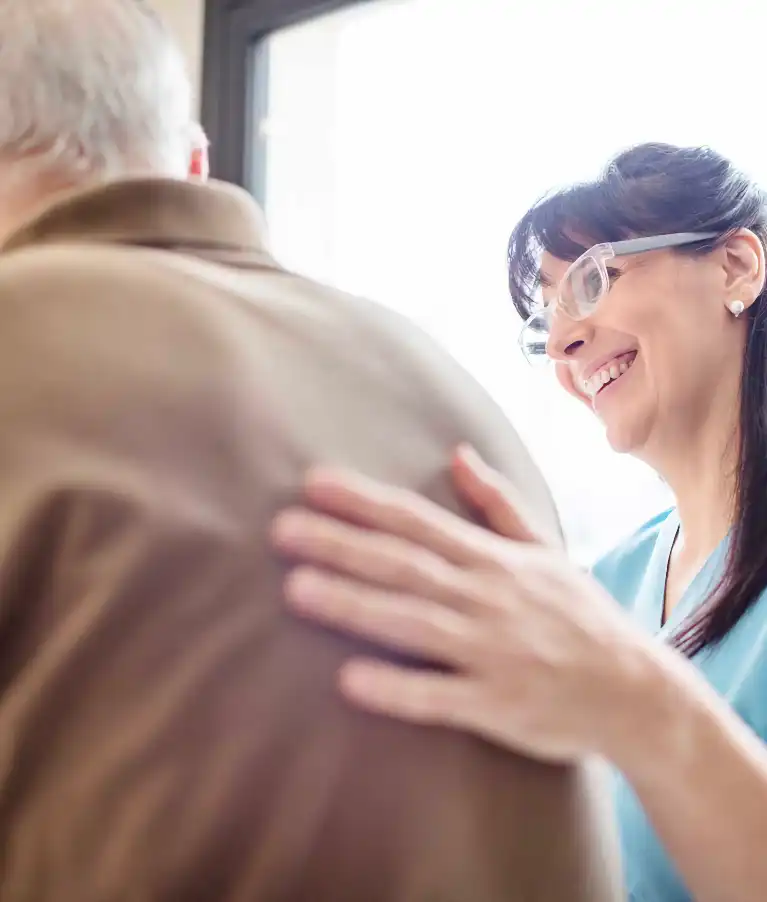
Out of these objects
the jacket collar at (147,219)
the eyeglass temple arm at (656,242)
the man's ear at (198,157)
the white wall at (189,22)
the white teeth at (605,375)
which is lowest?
the white teeth at (605,375)

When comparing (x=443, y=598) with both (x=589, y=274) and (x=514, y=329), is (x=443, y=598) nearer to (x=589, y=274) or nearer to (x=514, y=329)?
(x=589, y=274)

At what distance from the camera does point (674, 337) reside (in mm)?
980

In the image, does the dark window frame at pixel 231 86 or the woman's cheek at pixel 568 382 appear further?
the dark window frame at pixel 231 86

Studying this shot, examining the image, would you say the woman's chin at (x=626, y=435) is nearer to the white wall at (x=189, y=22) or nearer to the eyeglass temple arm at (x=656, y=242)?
the eyeglass temple arm at (x=656, y=242)

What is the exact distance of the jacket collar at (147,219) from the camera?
20.2 inches

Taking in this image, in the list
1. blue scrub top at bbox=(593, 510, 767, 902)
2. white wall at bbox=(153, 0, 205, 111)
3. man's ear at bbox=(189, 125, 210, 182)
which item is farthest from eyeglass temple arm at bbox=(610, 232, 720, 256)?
white wall at bbox=(153, 0, 205, 111)

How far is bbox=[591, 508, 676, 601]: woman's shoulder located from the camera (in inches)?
43.5

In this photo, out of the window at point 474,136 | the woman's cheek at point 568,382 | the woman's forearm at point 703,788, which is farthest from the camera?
the window at point 474,136

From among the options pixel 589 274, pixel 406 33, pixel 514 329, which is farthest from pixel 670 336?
pixel 406 33

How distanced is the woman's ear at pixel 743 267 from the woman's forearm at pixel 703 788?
57 cm

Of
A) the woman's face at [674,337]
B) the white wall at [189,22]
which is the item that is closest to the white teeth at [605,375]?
the woman's face at [674,337]

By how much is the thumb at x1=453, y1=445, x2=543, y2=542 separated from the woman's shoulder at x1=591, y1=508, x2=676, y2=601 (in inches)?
25.3

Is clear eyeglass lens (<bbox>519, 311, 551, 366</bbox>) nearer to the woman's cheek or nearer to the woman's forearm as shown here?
the woman's cheek

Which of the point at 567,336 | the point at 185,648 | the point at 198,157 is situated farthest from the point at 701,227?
the point at 185,648
